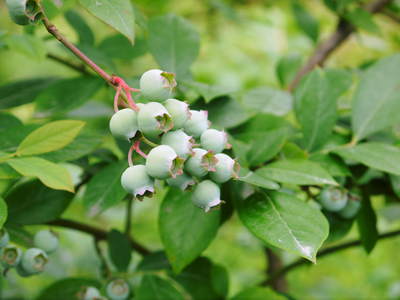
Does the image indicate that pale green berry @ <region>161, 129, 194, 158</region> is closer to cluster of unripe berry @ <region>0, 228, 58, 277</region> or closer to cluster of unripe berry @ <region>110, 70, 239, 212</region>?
cluster of unripe berry @ <region>110, 70, 239, 212</region>

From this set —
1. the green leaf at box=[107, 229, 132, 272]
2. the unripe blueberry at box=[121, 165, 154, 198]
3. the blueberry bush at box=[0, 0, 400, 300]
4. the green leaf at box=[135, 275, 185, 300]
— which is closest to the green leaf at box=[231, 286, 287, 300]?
the blueberry bush at box=[0, 0, 400, 300]

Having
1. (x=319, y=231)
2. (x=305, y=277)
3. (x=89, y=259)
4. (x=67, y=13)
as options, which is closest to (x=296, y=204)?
(x=319, y=231)

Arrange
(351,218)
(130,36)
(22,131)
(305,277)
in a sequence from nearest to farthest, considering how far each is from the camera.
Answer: (130,36)
(22,131)
(351,218)
(305,277)

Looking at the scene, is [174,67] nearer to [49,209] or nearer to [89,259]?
[49,209]

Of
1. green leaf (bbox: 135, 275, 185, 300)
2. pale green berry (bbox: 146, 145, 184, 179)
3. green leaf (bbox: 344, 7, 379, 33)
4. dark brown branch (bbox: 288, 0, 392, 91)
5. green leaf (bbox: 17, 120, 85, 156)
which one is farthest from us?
dark brown branch (bbox: 288, 0, 392, 91)

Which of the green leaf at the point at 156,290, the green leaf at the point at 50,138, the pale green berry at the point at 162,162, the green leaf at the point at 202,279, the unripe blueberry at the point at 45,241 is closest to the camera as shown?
the pale green berry at the point at 162,162

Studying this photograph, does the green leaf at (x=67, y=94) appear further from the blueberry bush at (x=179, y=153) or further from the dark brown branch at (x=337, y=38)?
the dark brown branch at (x=337, y=38)

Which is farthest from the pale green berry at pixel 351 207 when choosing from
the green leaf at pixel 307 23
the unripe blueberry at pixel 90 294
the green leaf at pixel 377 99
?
the green leaf at pixel 307 23
